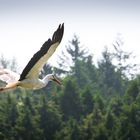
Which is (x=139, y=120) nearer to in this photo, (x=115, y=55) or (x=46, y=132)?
(x=46, y=132)

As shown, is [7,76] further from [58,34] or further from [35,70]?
[58,34]

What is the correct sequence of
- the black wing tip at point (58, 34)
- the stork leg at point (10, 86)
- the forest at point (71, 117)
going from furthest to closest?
the forest at point (71, 117) → the stork leg at point (10, 86) → the black wing tip at point (58, 34)

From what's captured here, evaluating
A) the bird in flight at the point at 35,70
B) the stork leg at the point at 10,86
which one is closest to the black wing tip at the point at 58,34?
the bird in flight at the point at 35,70

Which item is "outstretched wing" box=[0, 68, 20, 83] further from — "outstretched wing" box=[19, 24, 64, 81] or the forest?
the forest

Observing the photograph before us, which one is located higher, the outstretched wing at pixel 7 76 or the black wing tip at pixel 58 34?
the black wing tip at pixel 58 34

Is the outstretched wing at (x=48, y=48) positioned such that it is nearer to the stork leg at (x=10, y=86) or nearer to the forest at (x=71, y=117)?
the stork leg at (x=10, y=86)

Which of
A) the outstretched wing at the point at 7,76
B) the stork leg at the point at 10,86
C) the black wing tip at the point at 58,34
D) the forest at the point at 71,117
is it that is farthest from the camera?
the forest at the point at 71,117

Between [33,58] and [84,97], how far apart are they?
49.8m

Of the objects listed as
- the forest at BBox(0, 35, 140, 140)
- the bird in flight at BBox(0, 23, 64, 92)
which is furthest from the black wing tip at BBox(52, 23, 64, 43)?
the forest at BBox(0, 35, 140, 140)

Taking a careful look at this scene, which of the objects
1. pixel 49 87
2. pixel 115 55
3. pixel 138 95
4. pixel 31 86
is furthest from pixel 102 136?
pixel 115 55

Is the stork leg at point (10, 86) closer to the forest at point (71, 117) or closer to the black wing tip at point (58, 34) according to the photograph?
the black wing tip at point (58, 34)

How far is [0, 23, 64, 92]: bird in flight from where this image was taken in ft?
73.8

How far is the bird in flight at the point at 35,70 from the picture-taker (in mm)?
22500

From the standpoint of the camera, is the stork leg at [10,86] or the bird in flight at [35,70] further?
the stork leg at [10,86]
